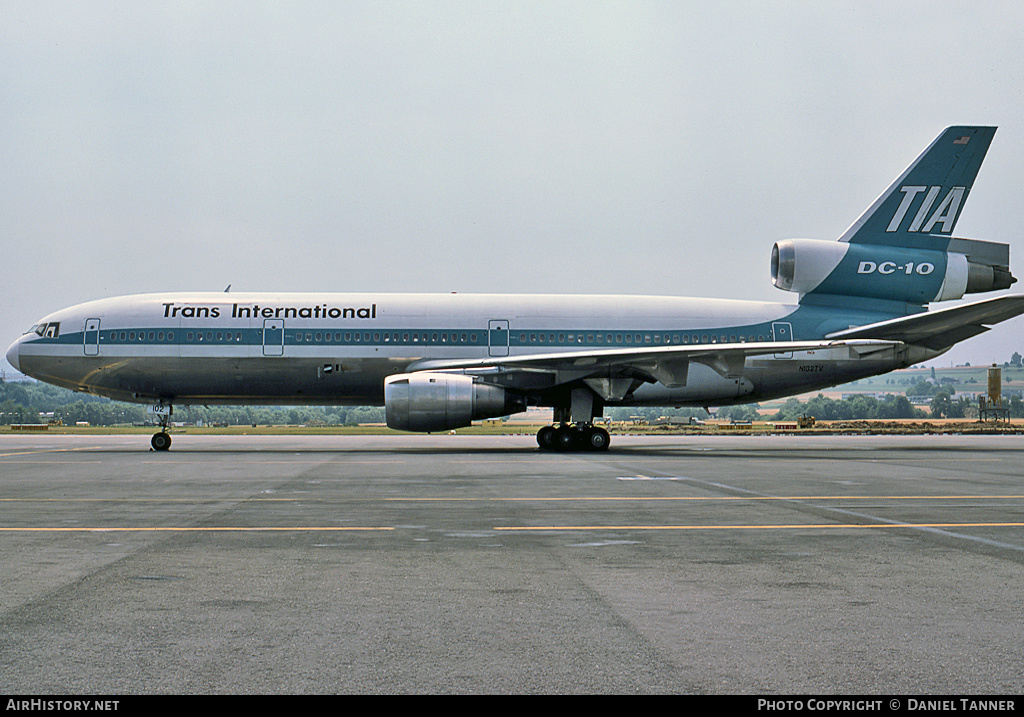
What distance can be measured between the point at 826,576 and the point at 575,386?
1779 cm

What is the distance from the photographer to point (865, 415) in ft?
586

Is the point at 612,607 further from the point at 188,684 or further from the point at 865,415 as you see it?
the point at 865,415

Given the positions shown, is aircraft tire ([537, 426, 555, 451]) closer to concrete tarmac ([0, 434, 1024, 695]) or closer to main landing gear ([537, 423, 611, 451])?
main landing gear ([537, 423, 611, 451])

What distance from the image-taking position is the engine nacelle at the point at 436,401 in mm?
21516

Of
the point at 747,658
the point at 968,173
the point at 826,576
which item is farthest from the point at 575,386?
the point at 747,658

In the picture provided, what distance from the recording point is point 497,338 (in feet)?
79.7

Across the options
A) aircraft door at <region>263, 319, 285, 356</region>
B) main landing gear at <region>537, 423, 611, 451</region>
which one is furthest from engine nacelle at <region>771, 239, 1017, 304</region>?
aircraft door at <region>263, 319, 285, 356</region>

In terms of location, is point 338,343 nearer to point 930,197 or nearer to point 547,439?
point 547,439

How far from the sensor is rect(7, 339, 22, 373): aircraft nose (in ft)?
81.7

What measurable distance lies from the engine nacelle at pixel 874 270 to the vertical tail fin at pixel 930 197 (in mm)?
392

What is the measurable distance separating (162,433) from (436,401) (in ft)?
28.0

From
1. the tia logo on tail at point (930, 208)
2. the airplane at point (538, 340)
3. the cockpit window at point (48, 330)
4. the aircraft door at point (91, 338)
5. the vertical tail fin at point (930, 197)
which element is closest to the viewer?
the airplane at point (538, 340)

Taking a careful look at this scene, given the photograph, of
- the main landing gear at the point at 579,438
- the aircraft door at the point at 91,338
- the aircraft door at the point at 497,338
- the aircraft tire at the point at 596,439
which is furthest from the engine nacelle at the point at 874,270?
the aircraft door at the point at 91,338

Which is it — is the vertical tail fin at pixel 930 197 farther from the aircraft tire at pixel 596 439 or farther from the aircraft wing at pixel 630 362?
the aircraft tire at pixel 596 439
